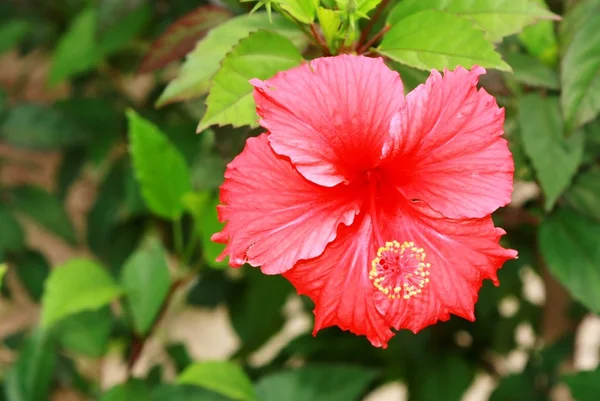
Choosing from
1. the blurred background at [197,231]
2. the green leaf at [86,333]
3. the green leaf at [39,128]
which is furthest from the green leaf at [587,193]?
the green leaf at [39,128]

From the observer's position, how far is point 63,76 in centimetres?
129

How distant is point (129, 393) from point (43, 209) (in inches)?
24.1

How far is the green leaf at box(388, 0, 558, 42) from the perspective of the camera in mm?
668

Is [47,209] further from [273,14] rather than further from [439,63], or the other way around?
[439,63]

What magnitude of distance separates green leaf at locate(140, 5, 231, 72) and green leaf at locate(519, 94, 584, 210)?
1.30 ft

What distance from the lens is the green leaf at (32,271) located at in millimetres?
1475

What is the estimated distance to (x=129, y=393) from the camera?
102 cm

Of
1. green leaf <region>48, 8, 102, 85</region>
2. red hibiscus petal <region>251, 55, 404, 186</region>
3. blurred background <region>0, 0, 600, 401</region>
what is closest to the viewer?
red hibiscus petal <region>251, 55, 404, 186</region>

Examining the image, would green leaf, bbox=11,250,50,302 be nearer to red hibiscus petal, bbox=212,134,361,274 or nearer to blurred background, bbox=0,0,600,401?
blurred background, bbox=0,0,600,401

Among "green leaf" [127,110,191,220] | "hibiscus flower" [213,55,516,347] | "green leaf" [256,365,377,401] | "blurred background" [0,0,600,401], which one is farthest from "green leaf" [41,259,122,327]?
"hibiscus flower" [213,55,516,347]

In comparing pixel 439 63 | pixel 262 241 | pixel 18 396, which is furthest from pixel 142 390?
pixel 439 63

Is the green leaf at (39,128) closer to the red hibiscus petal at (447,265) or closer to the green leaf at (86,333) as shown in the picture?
the green leaf at (86,333)

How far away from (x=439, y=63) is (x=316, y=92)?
0.14 metres

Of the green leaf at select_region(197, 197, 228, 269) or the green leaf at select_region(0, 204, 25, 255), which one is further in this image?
the green leaf at select_region(0, 204, 25, 255)
